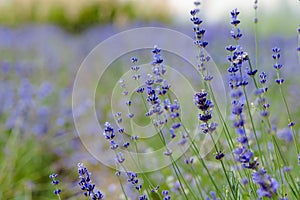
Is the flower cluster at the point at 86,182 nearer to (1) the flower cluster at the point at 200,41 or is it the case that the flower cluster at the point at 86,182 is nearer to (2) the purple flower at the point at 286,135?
(1) the flower cluster at the point at 200,41

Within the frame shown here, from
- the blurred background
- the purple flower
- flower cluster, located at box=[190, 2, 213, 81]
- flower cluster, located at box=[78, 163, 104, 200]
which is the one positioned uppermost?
the blurred background

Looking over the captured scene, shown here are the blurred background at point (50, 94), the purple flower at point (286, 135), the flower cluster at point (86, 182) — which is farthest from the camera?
the blurred background at point (50, 94)

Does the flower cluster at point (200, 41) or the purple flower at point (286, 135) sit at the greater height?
the purple flower at point (286, 135)

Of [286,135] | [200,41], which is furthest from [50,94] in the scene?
[200,41]

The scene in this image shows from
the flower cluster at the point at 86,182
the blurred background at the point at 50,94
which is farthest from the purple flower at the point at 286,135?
the flower cluster at the point at 86,182

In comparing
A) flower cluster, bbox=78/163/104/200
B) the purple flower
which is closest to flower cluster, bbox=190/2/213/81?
flower cluster, bbox=78/163/104/200

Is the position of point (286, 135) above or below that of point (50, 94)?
below

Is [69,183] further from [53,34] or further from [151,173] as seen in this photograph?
[53,34]

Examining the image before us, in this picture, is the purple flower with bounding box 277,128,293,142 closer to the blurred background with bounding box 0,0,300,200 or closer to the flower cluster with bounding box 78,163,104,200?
the blurred background with bounding box 0,0,300,200

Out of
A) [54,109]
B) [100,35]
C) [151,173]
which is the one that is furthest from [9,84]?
[100,35]

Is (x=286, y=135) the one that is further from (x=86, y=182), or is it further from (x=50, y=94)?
(x=50, y=94)

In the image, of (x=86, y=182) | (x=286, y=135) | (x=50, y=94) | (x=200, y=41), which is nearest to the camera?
(x=86, y=182)
